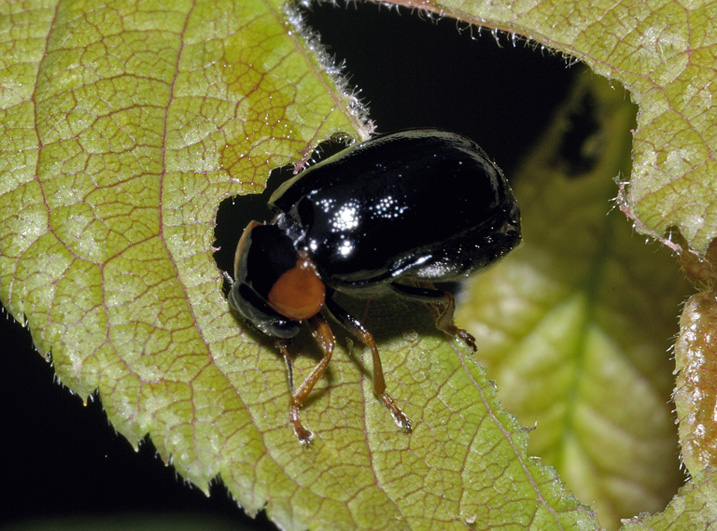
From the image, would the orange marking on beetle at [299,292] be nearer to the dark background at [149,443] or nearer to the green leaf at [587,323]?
the dark background at [149,443]

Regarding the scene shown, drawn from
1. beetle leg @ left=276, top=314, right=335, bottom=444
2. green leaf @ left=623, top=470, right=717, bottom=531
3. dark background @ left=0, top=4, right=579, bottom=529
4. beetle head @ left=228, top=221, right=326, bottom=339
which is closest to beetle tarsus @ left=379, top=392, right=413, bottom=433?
beetle leg @ left=276, top=314, right=335, bottom=444

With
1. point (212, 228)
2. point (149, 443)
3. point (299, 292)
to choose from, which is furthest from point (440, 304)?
point (149, 443)

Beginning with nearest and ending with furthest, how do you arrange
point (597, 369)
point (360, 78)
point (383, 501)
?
point (383, 501) → point (360, 78) → point (597, 369)

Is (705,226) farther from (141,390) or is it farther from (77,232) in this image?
(77,232)

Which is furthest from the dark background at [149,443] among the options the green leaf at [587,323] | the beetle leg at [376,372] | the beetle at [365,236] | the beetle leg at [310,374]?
the beetle leg at [376,372]

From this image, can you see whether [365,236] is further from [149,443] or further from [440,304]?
[149,443]

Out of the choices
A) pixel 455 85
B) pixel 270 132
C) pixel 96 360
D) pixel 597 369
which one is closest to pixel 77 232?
pixel 96 360

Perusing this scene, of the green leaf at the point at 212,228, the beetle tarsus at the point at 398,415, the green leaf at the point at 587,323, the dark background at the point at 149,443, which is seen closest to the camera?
the green leaf at the point at 212,228

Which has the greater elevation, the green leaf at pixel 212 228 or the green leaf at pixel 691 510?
the green leaf at pixel 212 228
